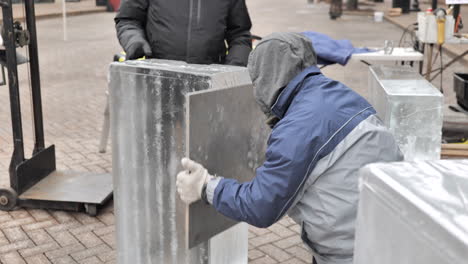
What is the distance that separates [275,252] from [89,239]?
1.19 m

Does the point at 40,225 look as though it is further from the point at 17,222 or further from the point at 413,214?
the point at 413,214

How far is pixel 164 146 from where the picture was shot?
2.57 metres

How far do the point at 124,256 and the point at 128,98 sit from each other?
2.51ft

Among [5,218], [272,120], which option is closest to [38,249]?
[5,218]

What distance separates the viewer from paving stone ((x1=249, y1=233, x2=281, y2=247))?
384 centimetres

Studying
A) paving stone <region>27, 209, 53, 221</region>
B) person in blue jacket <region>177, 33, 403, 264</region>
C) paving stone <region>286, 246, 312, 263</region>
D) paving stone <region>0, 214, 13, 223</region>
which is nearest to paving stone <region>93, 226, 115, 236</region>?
paving stone <region>27, 209, 53, 221</region>

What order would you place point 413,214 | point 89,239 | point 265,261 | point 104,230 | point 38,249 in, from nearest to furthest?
1. point 413,214
2. point 265,261
3. point 38,249
4. point 89,239
5. point 104,230

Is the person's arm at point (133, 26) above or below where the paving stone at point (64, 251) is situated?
above

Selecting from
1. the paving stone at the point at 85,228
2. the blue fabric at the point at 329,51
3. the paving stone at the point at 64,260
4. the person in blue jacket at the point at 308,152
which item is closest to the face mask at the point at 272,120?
the person in blue jacket at the point at 308,152

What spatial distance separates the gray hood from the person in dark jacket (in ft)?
4.87

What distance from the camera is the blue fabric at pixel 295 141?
187 cm

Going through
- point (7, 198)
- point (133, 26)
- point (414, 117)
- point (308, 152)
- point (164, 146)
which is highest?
point (133, 26)

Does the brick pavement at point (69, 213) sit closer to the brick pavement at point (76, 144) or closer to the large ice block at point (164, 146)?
the brick pavement at point (76, 144)

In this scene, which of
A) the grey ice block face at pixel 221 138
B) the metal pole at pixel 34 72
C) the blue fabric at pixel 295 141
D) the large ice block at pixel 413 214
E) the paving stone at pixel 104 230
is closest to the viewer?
the large ice block at pixel 413 214
